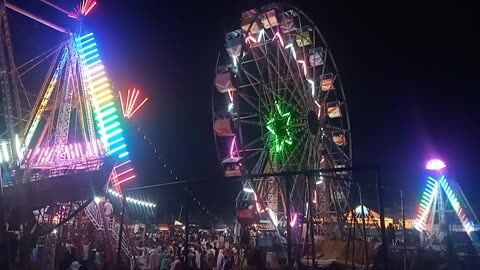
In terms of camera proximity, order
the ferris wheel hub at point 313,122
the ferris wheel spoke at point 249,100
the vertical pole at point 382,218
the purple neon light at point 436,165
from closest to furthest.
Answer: the vertical pole at point 382,218
the ferris wheel hub at point 313,122
the ferris wheel spoke at point 249,100
the purple neon light at point 436,165

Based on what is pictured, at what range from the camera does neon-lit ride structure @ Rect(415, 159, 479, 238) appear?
34312 mm

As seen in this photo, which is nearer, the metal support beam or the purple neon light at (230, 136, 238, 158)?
the metal support beam

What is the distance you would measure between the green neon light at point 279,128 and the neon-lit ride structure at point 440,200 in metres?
19.8

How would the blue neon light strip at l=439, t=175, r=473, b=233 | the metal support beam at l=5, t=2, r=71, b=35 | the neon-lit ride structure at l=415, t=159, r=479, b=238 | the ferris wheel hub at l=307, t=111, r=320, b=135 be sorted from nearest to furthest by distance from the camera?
the metal support beam at l=5, t=2, r=71, b=35 → the ferris wheel hub at l=307, t=111, r=320, b=135 → the neon-lit ride structure at l=415, t=159, r=479, b=238 → the blue neon light strip at l=439, t=175, r=473, b=233

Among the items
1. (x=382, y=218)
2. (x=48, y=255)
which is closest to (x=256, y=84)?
(x=48, y=255)

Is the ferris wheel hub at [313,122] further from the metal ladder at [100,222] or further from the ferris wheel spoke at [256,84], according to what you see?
the metal ladder at [100,222]

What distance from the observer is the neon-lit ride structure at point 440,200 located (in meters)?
34.3

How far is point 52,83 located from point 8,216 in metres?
10.4

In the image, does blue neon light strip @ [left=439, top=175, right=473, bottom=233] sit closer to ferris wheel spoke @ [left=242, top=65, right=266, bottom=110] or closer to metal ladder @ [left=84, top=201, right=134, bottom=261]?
ferris wheel spoke @ [left=242, top=65, right=266, bottom=110]

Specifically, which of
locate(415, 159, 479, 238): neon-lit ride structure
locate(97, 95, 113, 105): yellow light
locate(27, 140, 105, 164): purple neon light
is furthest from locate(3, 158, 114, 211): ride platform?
locate(415, 159, 479, 238): neon-lit ride structure

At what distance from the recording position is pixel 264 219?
68.2 ft

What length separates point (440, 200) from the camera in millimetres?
34000

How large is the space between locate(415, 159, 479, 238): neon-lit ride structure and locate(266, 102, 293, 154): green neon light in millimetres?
19825

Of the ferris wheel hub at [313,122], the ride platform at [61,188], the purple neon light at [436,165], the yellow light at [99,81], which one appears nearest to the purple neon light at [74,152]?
the yellow light at [99,81]
